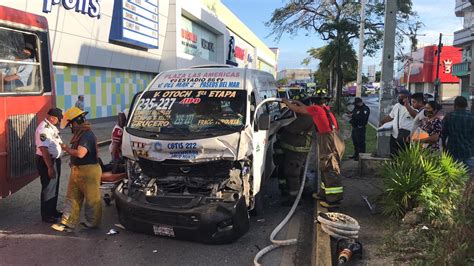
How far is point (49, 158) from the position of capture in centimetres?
605

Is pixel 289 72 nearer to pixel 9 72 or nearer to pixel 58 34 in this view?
pixel 58 34

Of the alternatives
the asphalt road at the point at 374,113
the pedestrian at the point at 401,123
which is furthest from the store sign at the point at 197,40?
the pedestrian at the point at 401,123

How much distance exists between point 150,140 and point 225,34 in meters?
37.9

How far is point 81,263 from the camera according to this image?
16.2ft

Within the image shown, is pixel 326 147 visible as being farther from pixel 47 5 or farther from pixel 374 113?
pixel 374 113

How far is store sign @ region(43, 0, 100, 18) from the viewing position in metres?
17.6

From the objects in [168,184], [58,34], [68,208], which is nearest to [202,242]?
[168,184]

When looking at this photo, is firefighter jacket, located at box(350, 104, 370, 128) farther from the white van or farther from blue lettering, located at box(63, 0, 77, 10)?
blue lettering, located at box(63, 0, 77, 10)

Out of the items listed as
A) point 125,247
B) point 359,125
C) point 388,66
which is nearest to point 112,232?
point 125,247

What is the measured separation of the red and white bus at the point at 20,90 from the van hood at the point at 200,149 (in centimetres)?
199

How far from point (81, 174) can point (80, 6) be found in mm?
15827

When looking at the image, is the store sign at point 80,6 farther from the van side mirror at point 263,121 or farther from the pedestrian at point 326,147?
the van side mirror at point 263,121

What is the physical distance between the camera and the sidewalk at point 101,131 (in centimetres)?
1571

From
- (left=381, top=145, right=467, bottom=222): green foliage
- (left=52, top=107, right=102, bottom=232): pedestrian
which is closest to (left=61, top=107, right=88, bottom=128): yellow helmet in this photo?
(left=52, top=107, right=102, bottom=232): pedestrian
